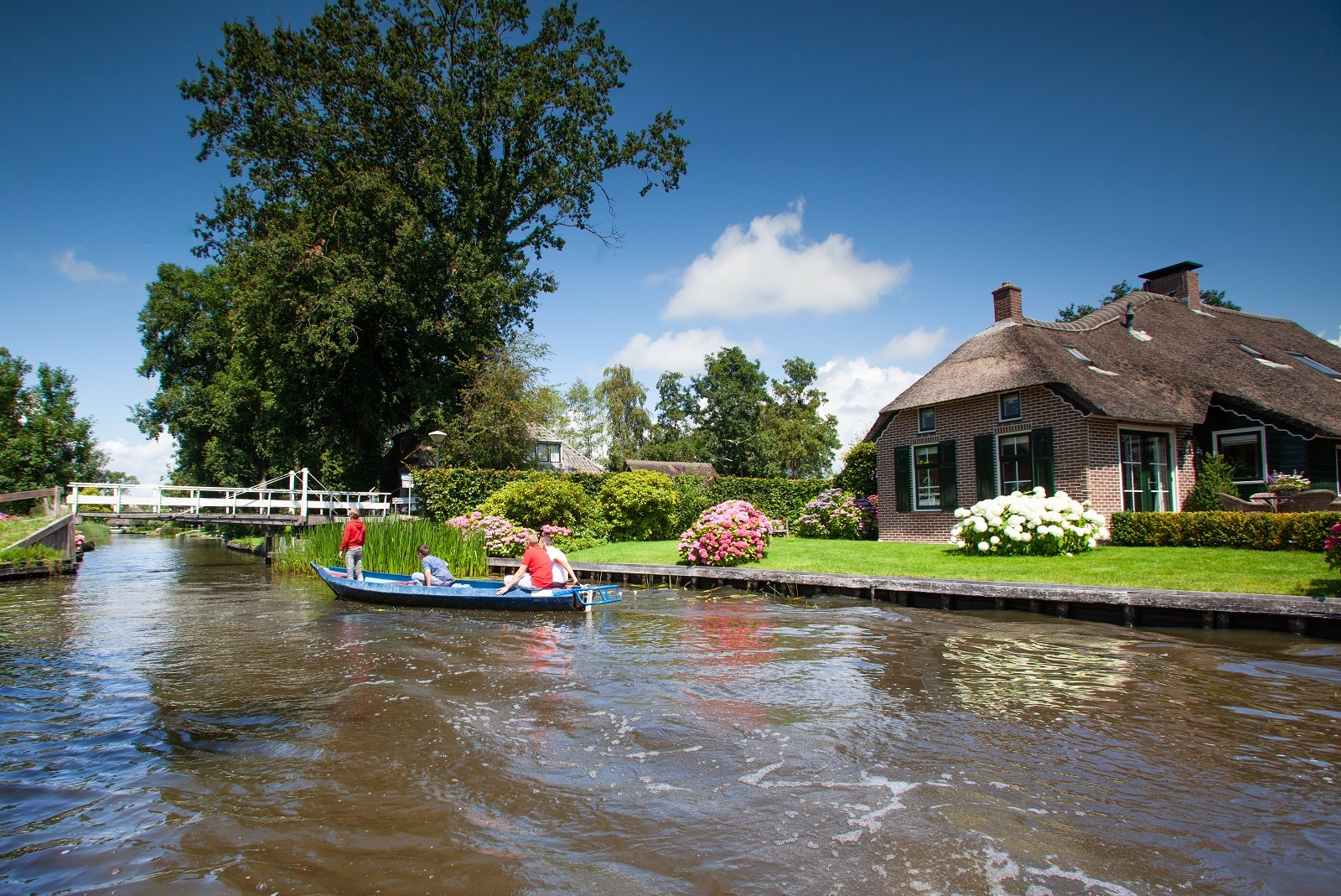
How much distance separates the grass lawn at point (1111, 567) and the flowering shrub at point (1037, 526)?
42 centimetres

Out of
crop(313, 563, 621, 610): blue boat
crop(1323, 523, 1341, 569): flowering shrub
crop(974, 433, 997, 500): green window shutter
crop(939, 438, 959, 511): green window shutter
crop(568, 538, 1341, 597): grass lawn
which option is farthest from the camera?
crop(939, 438, 959, 511): green window shutter

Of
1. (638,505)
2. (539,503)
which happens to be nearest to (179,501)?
(539,503)

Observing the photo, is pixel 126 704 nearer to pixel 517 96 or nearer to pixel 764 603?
pixel 764 603

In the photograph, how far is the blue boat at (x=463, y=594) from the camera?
13.1 meters

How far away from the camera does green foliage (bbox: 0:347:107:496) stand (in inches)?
1449

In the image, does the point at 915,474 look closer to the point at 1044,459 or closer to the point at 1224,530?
Result: the point at 1044,459

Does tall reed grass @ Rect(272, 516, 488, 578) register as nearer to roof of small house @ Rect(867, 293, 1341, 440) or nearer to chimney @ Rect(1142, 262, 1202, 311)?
roof of small house @ Rect(867, 293, 1341, 440)

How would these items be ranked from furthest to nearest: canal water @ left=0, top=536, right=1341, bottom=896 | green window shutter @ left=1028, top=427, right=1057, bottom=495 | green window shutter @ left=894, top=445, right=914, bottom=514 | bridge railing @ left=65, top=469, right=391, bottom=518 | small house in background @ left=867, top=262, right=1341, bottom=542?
bridge railing @ left=65, top=469, right=391, bottom=518 < green window shutter @ left=894, top=445, right=914, bottom=514 < green window shutter @ left=1028, top=427, right=1057, bottom=495 < small house in background @ left=867, top=262, right=1341, bottom=542 < canal water @ left=0, top=536, right=1341, bottom=896

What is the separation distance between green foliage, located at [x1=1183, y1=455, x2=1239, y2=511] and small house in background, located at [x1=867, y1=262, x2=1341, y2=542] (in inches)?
12.6

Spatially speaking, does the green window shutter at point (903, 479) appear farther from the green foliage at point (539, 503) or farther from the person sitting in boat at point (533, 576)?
the person sitting in boat at point (533, 576)

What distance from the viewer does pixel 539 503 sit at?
70.0 feet

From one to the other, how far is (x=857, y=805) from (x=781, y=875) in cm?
111

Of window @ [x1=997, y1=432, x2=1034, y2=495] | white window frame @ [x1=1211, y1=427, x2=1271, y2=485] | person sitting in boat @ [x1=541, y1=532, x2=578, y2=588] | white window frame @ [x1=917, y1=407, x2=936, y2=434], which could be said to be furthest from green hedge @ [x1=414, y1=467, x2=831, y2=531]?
white window frame @ [x1=1211, y1=427, x2=1271, y2=485]

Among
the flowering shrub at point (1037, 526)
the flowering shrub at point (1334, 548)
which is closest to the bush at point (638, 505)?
the flowering shrub at point (1037, 526)
